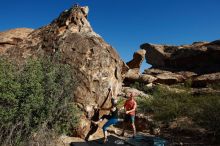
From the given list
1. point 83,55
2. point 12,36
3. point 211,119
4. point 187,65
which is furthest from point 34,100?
point 187,65

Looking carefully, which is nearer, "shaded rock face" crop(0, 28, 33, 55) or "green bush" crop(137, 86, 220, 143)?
"green bush" crop(137, 86, 220, 143)

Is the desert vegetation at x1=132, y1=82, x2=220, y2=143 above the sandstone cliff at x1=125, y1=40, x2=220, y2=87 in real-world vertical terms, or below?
below

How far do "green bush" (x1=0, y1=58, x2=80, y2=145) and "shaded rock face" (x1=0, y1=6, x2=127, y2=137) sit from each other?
955 mm

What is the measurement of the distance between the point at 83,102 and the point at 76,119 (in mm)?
1205

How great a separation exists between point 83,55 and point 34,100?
3697 mm

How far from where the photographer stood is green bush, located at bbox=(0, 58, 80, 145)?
9344 millimetres

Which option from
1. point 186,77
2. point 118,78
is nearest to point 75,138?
point 118,78

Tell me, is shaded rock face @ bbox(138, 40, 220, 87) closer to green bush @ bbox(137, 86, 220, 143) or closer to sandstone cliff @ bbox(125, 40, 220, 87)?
sandstone cliff @ bbox(125, 40, 220, 87)

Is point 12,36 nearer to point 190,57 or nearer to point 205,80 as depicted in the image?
point 205,80

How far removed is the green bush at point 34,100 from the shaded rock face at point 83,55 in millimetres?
955

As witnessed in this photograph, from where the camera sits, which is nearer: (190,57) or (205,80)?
(205,80)

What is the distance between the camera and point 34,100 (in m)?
9.52

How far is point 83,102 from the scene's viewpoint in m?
12.1

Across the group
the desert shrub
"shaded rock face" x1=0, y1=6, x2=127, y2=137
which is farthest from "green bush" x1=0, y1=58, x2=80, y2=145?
the desert shrub
